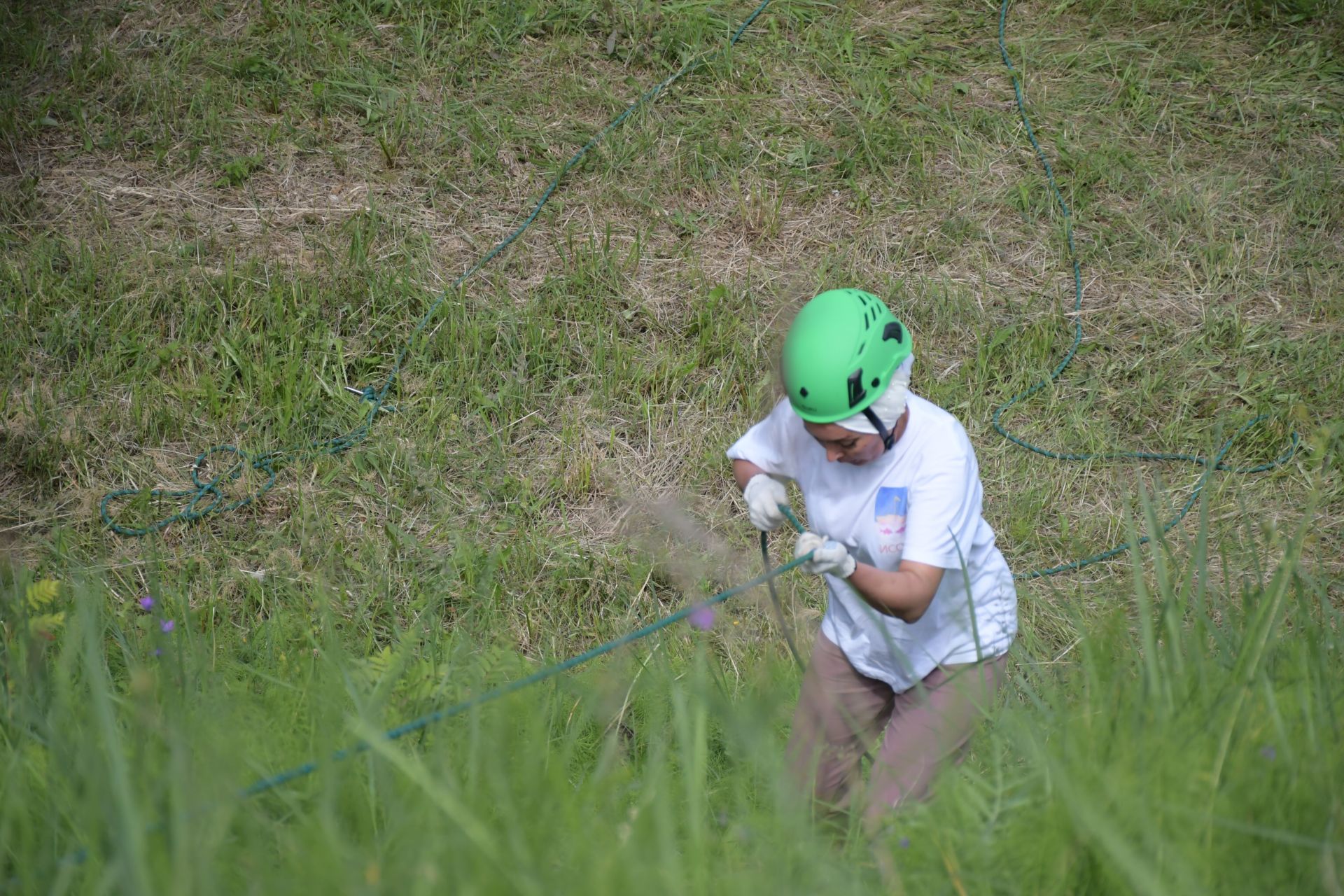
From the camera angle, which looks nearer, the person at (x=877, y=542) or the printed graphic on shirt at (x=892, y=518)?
the person at (x=877, y=542)

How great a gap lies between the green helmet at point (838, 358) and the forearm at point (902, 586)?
35 centimetres

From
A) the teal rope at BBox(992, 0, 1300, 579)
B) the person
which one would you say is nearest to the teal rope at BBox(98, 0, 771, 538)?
the person

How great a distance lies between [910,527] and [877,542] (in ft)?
0.48

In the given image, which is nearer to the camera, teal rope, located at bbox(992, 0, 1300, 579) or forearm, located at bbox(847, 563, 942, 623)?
forearm, located at bbox(847, 563, 942, 623)

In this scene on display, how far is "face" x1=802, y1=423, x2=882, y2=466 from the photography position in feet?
8.09

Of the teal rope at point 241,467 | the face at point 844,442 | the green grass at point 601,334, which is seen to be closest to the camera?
the green grass at point 601,334

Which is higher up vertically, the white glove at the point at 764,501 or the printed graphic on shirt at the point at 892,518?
the printed graphic on shirt at the point at 892,518

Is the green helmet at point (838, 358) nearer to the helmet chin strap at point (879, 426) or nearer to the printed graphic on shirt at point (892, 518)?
the helmet chin strap at point (879, 426)

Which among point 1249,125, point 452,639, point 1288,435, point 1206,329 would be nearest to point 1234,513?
point 1288,435

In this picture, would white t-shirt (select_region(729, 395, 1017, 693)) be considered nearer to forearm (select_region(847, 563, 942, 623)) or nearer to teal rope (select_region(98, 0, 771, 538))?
forearm (select_region(847, 563, 942, 623))

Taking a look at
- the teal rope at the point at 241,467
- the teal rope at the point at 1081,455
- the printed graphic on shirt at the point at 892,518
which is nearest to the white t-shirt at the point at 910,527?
the printed graphic on shirt at the point at 892,518

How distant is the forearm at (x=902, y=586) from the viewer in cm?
238

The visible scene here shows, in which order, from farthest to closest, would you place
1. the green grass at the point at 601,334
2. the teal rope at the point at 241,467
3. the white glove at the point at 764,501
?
the teal rope at the point at 241,467 → the white glove at the point at 764,501 → the green grass at the point at 601,334

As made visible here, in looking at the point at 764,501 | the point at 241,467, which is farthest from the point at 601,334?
the point at 764,501
